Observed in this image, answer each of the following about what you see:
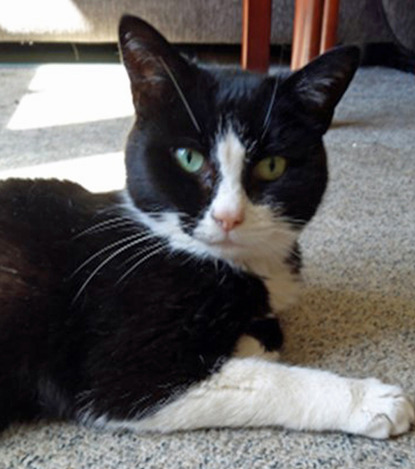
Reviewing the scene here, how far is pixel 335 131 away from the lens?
6.51ft

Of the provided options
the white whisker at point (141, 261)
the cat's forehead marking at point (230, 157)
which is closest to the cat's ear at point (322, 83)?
the cat's forehead marking at point (230, 157)

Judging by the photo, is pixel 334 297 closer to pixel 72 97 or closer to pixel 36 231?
pixel 36 231

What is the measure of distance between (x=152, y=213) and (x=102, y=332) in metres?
0.18

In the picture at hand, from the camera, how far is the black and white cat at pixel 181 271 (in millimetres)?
791

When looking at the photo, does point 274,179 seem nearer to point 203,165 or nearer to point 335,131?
point 203,165

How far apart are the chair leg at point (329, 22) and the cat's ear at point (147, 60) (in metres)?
1.22

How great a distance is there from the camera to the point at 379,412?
771 mm

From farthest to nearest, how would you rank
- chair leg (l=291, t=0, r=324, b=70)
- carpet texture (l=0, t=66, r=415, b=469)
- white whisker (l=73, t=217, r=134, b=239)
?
chair leg (l=291, t=0, r=324, b=70), white whisker (l=73, t=217, r=134, b=239), carpet texture (l=0, t=66, r=415, b=469)

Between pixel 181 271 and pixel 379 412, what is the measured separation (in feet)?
1.03

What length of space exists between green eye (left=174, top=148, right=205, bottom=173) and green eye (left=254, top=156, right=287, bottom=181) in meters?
0.08

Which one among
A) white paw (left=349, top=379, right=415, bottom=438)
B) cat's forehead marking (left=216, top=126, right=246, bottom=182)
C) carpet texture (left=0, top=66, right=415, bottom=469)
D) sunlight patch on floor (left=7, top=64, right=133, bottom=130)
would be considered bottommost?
sunlight patch on floor (left=7, top=64, right=133, bottom=130)

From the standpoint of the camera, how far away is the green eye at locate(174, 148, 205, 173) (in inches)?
32.7

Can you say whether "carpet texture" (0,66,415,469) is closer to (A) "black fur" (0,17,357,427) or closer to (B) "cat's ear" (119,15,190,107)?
(A) "black fur" (0,17,357,427)

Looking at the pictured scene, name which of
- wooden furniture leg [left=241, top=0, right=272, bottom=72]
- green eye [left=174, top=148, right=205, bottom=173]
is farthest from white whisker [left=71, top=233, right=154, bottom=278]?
wooden furniture leg [left=241, top=0, right=272, bottom=72]
